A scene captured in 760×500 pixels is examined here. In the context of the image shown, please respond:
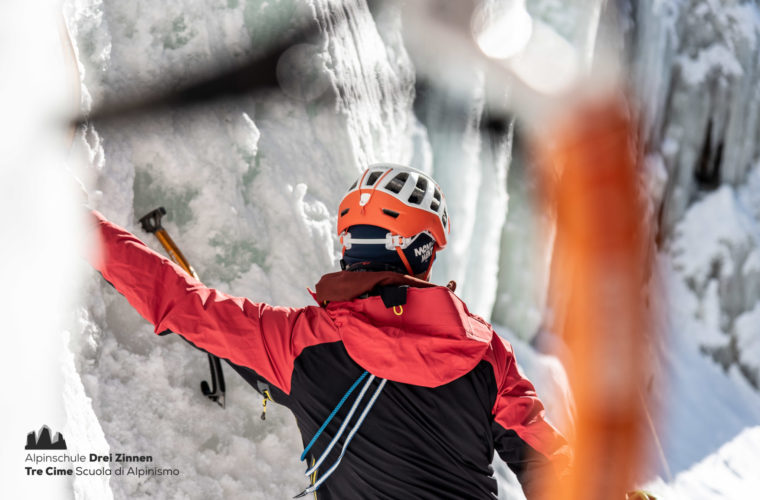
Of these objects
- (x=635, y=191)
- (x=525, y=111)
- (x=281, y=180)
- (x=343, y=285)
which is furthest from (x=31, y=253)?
(x=635, y=191)

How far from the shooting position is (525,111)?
616cm

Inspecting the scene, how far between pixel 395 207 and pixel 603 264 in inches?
263

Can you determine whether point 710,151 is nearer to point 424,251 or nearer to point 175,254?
point 424,251

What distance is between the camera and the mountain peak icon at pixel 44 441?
1.52 metres

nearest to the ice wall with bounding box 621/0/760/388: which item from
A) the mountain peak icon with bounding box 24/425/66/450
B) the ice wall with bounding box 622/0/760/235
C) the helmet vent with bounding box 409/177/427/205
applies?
the ice wall with bounding box 622/0/760/235

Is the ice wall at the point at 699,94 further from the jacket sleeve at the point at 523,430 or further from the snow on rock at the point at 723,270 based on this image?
the jacket sleeve at the point at 523,430

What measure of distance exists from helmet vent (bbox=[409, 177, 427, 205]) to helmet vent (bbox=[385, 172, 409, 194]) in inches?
1.7

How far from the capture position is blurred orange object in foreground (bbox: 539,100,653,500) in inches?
266

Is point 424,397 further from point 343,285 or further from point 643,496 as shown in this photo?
point 643,496

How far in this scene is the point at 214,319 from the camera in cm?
174

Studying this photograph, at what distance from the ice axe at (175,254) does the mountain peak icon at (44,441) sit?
2.09ft

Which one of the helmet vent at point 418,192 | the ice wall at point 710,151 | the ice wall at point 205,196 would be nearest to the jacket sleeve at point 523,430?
the helmet vent at point 418,192

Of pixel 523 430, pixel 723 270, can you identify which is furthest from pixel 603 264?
pixel 523 430

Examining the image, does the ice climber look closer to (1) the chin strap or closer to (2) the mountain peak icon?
(1) the chin strap
